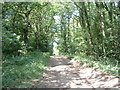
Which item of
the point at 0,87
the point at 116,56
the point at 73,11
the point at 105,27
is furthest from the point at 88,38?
the point at 0,87

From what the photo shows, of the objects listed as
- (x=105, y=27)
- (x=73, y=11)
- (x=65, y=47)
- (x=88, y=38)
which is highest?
(x=73, y=11)

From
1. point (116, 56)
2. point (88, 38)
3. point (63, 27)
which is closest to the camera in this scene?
point (116, 56)

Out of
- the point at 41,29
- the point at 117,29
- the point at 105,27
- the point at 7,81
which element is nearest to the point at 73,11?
the point at 41,29

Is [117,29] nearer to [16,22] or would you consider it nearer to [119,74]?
[119,74]

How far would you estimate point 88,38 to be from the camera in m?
14.6

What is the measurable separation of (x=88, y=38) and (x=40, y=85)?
365 inches

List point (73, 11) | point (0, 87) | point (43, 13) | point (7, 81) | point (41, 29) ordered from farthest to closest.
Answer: point (41, 29) < point (43, 13) < point (73, 11) < point (7, 81) < point (0, 87)

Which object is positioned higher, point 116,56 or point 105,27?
point 105,27

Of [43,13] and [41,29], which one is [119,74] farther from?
[41,29]

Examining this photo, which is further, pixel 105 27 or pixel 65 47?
pixel 65 47

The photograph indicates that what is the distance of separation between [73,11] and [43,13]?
550 centimetres

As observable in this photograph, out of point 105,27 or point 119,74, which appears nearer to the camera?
point 119,74

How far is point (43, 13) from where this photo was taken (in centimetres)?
2519

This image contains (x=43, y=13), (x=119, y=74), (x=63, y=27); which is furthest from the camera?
(x=63, y=27)
